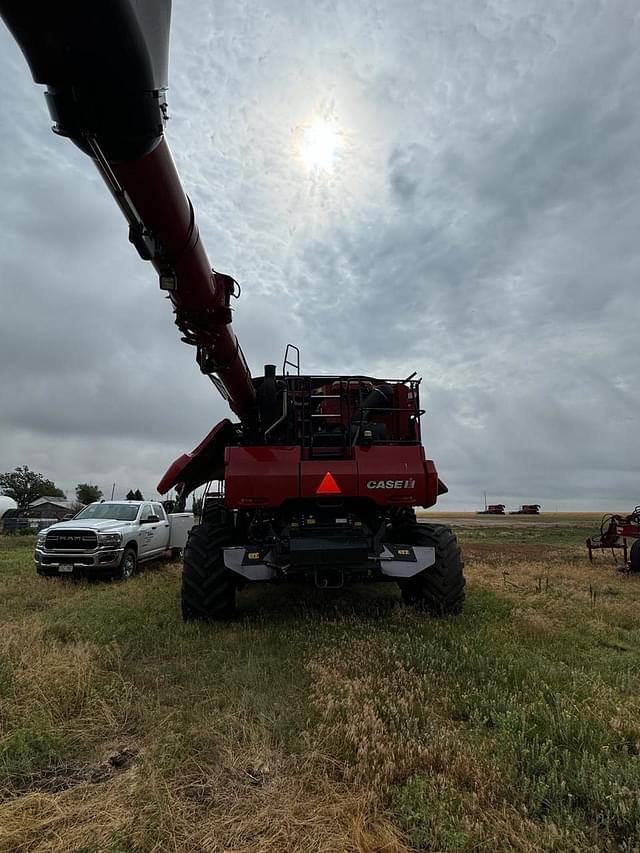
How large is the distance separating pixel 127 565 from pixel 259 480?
692 cm

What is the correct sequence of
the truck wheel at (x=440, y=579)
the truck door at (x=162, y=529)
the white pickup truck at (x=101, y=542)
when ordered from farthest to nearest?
the truck door at (x=162, y=529)
the white pickup truck at (x=101, y=542)
the truck wheel at (x=440, y=579)

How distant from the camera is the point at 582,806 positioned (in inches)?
102

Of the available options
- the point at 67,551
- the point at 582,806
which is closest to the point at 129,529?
the point at 67,551

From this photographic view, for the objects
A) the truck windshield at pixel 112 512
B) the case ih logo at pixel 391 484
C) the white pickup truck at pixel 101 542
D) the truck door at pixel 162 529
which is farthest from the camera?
the truck door at pixel 162 529

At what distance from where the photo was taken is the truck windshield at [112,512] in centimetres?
1282

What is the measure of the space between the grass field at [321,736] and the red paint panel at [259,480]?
A: 1483 mm

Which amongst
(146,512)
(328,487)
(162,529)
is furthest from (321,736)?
(162,529)

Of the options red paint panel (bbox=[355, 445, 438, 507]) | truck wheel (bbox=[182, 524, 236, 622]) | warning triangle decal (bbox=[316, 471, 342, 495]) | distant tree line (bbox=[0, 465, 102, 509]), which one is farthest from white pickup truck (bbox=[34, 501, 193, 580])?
distant tree line (bbox=[0, 465, 102, 509])

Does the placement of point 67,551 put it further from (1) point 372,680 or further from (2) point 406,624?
(1) point 372,680

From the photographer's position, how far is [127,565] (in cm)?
1159

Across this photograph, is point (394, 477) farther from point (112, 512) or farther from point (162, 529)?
point (162, 529)

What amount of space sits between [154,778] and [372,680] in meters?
1.97

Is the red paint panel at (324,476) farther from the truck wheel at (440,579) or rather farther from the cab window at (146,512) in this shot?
the cab window at (146,512)

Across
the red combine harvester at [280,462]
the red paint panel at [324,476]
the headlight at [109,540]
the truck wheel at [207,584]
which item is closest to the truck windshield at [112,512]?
the headlight at [109,540]
